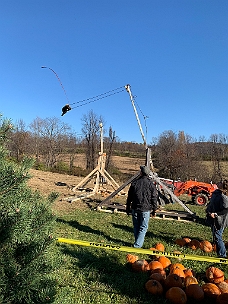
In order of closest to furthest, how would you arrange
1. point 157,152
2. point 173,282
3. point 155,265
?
point 173,282 → point 155,265 → point 157,152

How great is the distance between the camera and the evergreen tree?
1.72 metres

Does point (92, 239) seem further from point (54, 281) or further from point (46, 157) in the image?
point (46, 157)

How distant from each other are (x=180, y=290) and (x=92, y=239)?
3.40 meters

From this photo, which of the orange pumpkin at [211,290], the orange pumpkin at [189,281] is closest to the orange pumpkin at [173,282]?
the orange pumpkin at [189,281]

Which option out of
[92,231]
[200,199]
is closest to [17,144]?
[92,231]

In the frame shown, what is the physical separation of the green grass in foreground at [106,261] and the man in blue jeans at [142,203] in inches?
20.2

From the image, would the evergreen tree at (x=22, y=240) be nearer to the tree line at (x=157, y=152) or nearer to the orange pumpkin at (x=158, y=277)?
the orange pumpkin at (x=158, y=277)

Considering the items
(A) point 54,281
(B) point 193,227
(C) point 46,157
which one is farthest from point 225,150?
(A) point 54,281

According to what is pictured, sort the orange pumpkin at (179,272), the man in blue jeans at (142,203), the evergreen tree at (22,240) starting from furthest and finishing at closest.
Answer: the man in blue jeans at (142,203), the orange pumpkin at (179,272), the evergreen tree at (22,240)

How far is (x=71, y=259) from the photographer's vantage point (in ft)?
17.5

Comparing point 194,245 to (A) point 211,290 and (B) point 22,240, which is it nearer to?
(A) point 211,290

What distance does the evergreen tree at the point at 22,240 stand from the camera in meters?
1.72

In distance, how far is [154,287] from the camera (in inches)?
163

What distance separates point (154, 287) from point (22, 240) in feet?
9.84
